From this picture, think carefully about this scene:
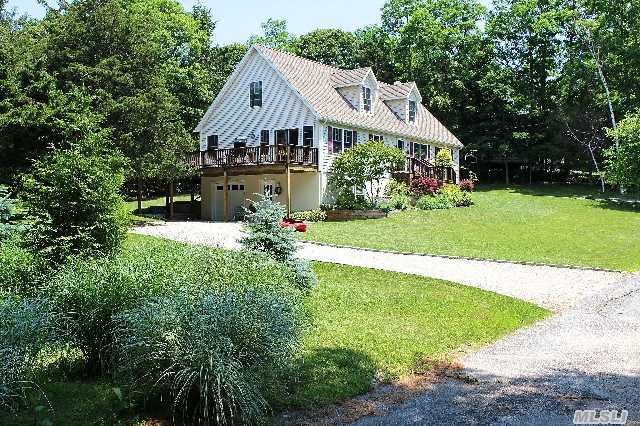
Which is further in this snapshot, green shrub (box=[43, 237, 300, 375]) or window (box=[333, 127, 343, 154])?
window (box=[333, 127, 343, 154])

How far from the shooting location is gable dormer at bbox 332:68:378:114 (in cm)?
3094

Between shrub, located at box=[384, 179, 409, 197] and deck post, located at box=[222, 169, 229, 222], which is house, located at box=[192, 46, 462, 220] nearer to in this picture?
deck post, located at box=[222, 169, 229, 222]

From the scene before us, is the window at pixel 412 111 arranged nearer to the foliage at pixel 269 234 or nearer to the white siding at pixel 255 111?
the white siding at pixel 255 111

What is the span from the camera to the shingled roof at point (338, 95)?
28.6m

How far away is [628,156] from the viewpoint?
30672mm

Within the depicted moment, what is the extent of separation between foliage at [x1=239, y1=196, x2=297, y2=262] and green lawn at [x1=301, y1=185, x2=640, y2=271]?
7.64 metres

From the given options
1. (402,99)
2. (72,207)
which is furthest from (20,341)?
(402,99)

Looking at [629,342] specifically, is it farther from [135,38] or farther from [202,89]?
[202,89]

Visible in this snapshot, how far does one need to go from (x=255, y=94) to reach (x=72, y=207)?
68.4ft

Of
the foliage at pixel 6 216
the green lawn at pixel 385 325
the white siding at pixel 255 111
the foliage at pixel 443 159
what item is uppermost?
the white siding at pixel 255 111

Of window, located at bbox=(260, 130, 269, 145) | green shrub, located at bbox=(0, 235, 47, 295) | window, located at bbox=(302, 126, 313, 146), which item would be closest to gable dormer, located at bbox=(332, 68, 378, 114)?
window, located at bbox=(302, 126, 313, 146)

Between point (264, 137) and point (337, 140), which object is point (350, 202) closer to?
point (337, 140)

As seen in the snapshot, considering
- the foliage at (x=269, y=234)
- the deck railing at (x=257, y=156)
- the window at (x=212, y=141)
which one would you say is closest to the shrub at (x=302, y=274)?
the foliage at (x=269, y=234)

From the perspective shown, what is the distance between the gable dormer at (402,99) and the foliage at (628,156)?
38.7ft
